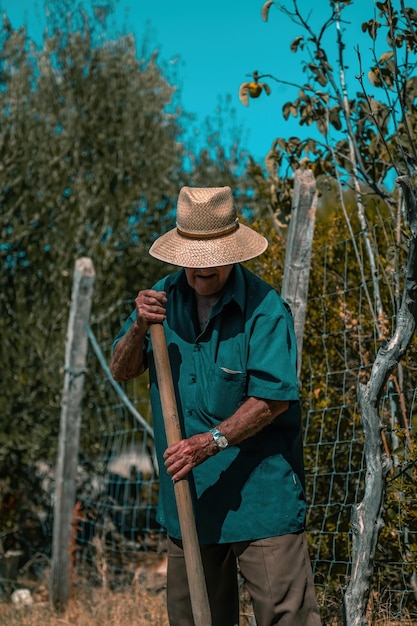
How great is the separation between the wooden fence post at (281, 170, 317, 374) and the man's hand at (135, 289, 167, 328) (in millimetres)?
1185

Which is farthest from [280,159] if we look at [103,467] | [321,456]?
[103,467]

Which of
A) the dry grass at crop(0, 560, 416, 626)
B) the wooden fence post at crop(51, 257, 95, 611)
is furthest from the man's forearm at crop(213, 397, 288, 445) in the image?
the wooden fence post at crop(51, 257, 95, 611)

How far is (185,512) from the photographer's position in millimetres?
3092

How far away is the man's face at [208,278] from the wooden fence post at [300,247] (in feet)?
3.35

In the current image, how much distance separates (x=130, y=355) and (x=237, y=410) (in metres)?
0.54

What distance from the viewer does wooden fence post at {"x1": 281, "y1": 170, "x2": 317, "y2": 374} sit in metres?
4.27

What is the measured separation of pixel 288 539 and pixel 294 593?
19 centimetres

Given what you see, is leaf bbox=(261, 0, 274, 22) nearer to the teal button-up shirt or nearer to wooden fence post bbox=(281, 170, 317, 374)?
wooden fence post bbox=(281, 170, 317, 374)

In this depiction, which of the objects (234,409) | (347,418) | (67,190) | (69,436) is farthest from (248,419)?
(67,190)

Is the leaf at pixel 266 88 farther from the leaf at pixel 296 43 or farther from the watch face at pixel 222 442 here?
the watch face at pixel 222 442

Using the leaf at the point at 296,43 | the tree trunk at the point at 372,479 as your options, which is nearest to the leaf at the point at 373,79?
the leaf at the point at 296,43

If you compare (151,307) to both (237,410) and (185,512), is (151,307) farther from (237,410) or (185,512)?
(185,512)

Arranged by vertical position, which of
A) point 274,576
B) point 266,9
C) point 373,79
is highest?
point 266,9

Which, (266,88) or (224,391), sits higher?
(266,88)
